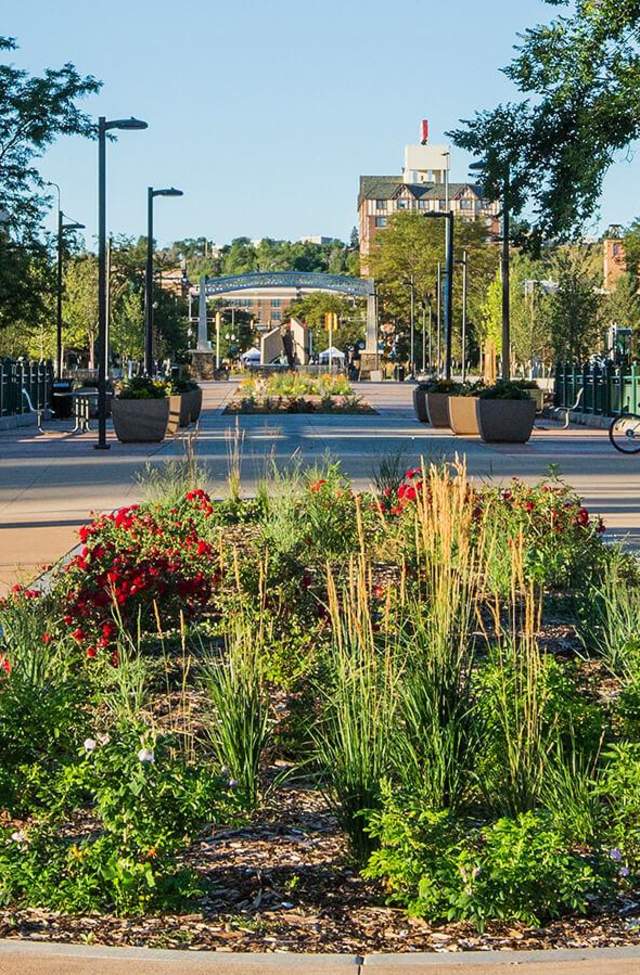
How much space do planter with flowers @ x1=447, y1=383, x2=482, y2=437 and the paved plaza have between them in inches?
17.8

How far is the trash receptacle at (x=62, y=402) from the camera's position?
148 feet

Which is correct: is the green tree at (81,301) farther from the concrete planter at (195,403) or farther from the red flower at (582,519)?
the red flower at (582,519)

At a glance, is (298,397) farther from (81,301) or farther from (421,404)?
(81,301)

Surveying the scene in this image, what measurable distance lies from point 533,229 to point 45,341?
59723 millimetres

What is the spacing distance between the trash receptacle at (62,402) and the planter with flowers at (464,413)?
13511 millimetres

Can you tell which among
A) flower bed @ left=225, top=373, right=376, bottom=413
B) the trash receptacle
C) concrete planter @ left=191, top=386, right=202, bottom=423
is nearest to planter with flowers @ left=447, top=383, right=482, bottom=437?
concrete planter @ left=191, top=386, right=202, bottom=423

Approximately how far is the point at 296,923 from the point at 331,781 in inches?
51.8

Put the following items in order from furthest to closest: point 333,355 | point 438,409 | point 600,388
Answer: point 333,355 → point 600,388 → point 438,409

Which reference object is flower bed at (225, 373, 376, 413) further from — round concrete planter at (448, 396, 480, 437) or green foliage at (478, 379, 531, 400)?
green foliage at (478, 379, 531, 400)

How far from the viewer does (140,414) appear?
3166 centimetres

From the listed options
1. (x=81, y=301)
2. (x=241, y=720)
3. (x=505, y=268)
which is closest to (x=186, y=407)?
(x=505, y=268)

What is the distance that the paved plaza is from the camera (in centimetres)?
1543

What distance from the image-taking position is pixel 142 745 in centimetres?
536

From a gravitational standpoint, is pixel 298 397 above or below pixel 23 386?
below
